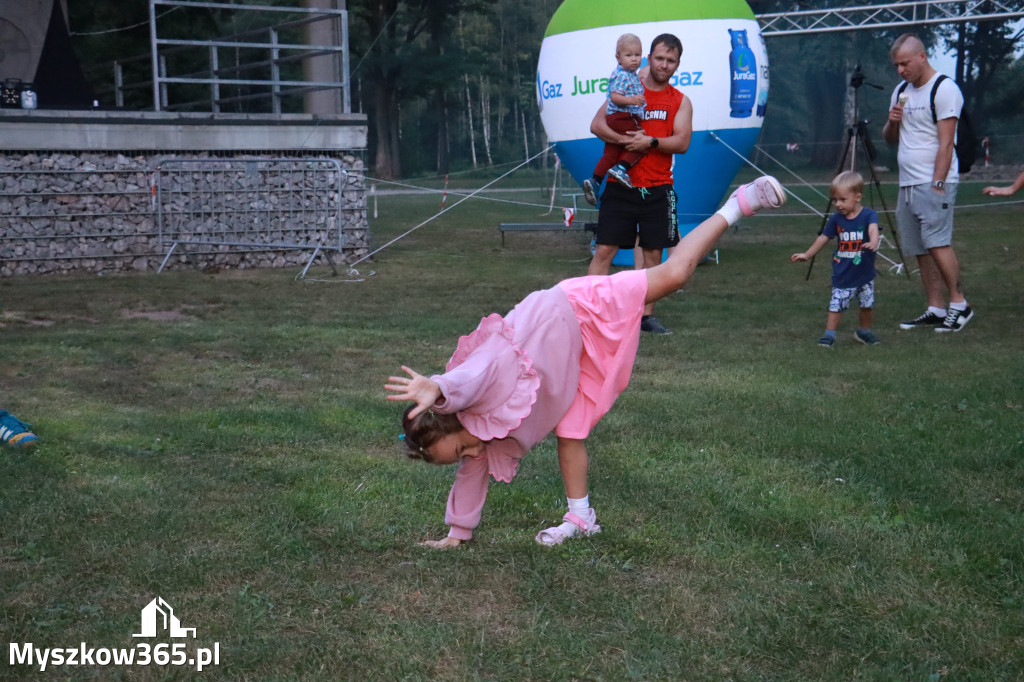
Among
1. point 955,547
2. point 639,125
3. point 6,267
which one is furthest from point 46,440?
point 6,267

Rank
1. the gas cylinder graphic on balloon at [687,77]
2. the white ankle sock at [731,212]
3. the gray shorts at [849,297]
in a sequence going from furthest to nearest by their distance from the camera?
the gas cylinder graphic on balloon at [687,77]
the gray shorts at [849,297]
the white ankle sock at [731,212]

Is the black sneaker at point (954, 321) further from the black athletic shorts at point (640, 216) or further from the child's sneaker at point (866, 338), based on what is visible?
the black athletic shorts at point (640, 216)

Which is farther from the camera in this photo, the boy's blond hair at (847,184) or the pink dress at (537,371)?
the boy's blond hair at (847,184)

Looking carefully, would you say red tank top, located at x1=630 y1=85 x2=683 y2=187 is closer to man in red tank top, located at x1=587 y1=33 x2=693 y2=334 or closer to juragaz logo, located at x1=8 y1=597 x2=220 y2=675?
man in red tank top, located at x1=587 y1=33 x2=693 y2=334

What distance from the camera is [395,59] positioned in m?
44.0

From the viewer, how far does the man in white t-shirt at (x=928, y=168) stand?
8.20 m

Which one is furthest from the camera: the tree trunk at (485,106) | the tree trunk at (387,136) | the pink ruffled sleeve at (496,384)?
the tree trunk at (485,106)

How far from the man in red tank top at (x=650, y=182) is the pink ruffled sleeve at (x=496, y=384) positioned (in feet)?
13.7

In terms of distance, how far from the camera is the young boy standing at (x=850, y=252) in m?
7.83

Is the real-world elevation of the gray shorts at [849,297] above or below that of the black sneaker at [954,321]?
above

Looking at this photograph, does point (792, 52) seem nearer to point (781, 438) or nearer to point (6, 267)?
point (6, 267)

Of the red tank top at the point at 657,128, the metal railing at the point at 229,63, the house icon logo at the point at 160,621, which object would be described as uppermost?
the metal railing at the point at 229,63

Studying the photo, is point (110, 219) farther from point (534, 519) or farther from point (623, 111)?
point (534, 519)

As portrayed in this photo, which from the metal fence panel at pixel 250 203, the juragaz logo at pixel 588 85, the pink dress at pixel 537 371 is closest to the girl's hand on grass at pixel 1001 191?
the pink dress at pixel 537 371
